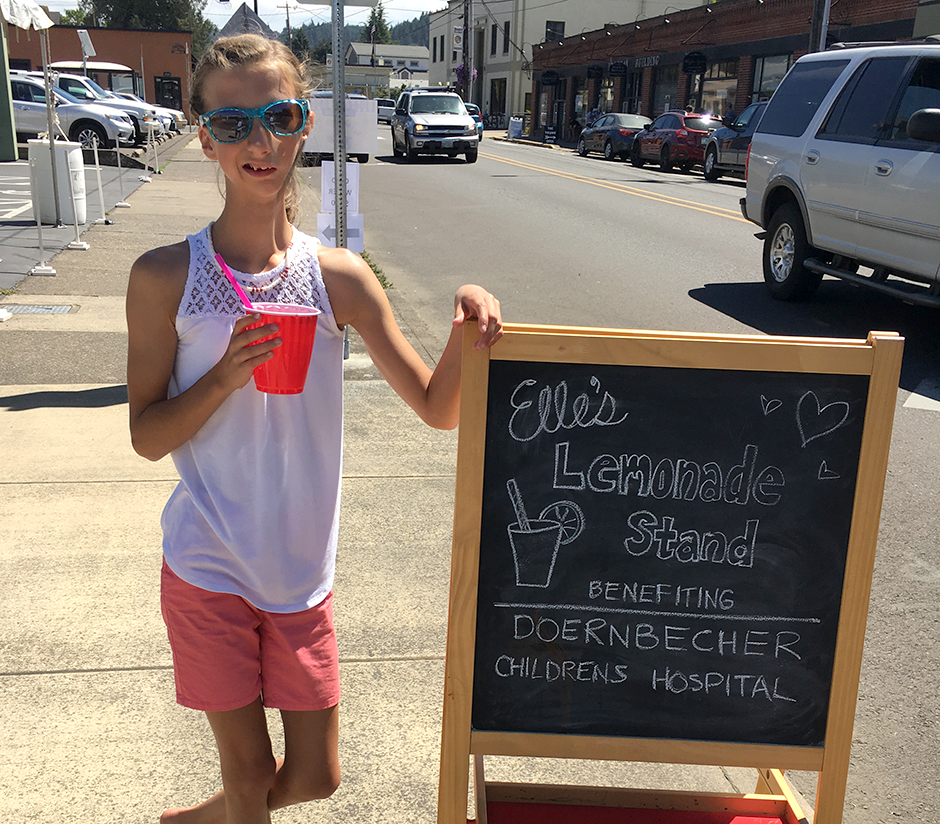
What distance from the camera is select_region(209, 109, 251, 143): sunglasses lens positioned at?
6.34ft

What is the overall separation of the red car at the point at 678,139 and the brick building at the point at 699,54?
5.22m

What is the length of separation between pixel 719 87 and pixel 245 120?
38.0 meters

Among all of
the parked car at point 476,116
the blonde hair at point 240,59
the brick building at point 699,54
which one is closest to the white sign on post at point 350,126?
the blonde hair at point 240,59

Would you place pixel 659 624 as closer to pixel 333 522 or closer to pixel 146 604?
pixel 333 522

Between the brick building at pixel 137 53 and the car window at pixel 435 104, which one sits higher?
the brick building at pixel 137 53

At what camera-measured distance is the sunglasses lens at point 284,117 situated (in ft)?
6.40

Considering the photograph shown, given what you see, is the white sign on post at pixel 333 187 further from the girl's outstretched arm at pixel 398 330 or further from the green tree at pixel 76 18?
the green tree at pixel 76 18

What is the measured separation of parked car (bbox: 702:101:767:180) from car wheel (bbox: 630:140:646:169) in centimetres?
390

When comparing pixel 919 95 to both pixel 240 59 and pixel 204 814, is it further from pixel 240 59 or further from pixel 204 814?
pixel 204 814

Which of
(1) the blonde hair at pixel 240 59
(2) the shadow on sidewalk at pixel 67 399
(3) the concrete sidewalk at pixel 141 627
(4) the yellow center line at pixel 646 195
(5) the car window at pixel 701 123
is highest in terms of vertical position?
(5) the car window at pixel 701 123

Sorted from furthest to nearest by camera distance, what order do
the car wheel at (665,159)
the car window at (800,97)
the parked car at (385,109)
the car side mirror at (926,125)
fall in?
the parked car at (385,109) < the car wheel at (665,159) < the car window at (800,97) < the car side mirror at (926,125)

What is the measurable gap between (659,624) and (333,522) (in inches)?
29.6

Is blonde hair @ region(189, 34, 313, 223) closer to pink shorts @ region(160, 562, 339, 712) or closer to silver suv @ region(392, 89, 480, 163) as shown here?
pink shorts @ region(160, 562, 339, 712)

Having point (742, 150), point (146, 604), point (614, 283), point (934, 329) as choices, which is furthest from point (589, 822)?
point (742, 150)
